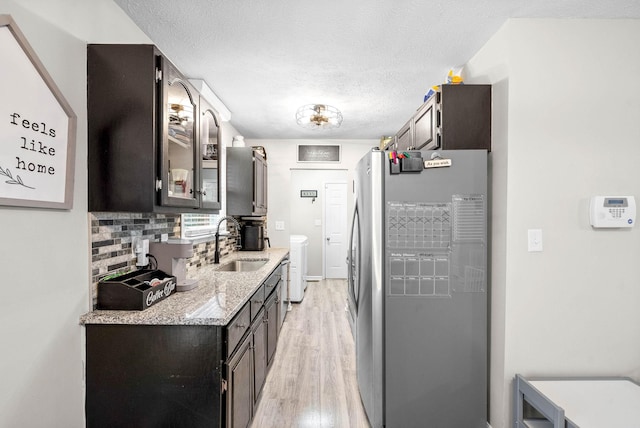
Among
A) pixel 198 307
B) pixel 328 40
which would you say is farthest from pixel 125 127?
pixel 328 40

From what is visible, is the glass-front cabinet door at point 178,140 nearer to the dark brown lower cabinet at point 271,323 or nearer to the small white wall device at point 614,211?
the dark brown lower cabinet at point 271,323

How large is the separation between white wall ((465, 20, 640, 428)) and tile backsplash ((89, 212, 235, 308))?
221 cm

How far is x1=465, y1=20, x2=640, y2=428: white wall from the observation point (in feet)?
5.84

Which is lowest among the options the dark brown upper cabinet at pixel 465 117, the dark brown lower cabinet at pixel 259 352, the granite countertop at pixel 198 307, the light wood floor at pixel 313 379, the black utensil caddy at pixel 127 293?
the light wood floor at pixel 313 379

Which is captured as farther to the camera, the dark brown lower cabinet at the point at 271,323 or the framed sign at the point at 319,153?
the framed sign at the point at 319,153

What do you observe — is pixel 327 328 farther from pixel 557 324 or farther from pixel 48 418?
pixel 48 418

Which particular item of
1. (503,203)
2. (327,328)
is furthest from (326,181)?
(503,203)

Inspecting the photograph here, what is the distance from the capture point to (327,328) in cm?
366

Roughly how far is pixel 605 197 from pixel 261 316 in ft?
7.46

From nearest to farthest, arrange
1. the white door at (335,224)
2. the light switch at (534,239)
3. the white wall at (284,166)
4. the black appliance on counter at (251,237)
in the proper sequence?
the light switch at (534,239) → the black appliance on counter at (251,237) → the white wall at (284,166) → the white door at (335,224)

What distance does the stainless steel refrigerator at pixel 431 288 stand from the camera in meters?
1.84

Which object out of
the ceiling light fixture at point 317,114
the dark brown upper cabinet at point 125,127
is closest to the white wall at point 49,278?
the dark brown upper cabinet at point 125,127

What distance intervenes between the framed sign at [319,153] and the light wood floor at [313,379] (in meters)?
2.36

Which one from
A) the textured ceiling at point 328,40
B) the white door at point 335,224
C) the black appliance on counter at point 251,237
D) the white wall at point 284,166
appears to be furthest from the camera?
the white door at point 335,224
